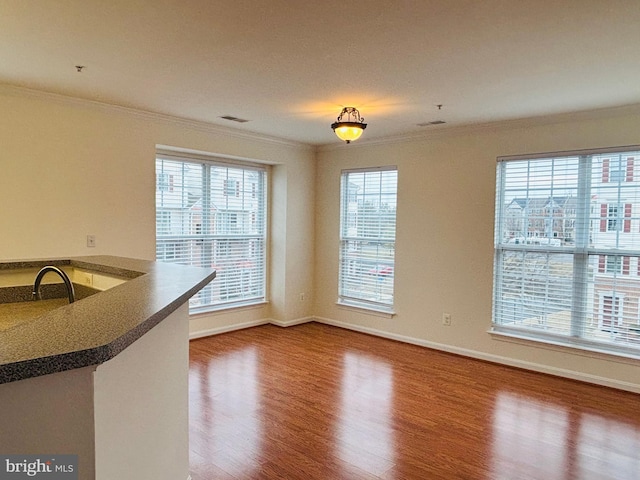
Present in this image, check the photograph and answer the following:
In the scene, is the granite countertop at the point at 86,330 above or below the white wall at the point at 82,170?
below

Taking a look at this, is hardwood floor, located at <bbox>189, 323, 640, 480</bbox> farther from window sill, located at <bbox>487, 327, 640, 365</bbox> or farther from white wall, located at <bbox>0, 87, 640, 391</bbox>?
white wall, located at <bbox>0, 87, 640, 391</bbox>

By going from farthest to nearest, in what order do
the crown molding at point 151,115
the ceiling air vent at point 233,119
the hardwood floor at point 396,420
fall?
the ceiling air vent at point 233,119
the crown molding at point 151,115
the hardwood floor at point 396,420

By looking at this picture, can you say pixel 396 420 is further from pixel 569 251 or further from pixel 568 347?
pixel 569 251

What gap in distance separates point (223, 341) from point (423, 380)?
239cm

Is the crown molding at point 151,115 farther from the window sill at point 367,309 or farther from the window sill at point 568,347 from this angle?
the window sill at point 568,347

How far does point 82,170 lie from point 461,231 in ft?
12.6

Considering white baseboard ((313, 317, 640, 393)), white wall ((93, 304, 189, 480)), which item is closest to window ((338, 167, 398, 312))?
white baseboard ((313, 317, 640, 393))

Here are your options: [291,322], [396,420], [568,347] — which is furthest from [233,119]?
[568,347]

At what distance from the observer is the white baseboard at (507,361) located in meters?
3.87

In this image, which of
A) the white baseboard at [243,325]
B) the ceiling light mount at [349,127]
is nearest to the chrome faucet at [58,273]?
the ceiling light mount at [349,127]

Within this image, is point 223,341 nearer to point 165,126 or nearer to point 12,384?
point 165,126

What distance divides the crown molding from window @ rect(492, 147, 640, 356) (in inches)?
110

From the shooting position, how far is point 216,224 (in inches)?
215

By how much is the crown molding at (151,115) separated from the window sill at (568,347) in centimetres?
347
